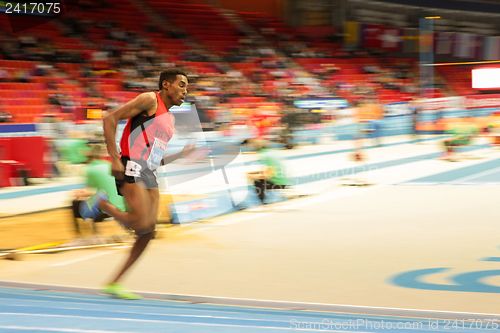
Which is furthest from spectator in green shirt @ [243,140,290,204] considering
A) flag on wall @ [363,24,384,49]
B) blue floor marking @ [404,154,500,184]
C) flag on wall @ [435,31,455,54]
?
flag on wall @ [435,31,455,54]

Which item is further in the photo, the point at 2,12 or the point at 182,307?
the point at 2,12

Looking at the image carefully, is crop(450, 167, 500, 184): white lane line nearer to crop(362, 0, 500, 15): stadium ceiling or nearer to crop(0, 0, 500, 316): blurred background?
crop(0, 0, 500, 316): blurred background

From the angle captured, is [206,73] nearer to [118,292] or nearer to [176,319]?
[118,292]

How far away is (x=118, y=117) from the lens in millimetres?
5270

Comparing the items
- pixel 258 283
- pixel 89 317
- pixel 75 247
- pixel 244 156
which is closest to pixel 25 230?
pixel 75 247

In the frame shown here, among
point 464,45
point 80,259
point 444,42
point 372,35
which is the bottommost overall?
point 80,259

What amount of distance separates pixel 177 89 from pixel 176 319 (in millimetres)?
1595

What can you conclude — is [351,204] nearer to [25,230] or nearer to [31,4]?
[25,230]

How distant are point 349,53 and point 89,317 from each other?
3511cm

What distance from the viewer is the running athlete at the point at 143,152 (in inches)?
211

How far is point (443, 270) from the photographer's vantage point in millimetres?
6867

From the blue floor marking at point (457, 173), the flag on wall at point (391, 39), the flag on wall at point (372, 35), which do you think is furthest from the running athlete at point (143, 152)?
the flag on wall at point (391, 39)

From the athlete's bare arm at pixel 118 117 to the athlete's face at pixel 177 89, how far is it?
15cm

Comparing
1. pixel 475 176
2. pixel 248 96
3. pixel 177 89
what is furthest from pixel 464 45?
pixel 177 89
